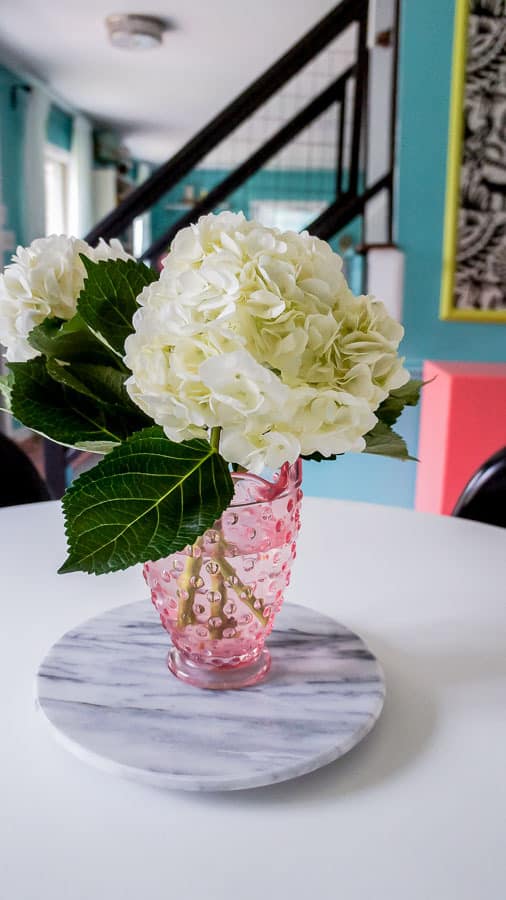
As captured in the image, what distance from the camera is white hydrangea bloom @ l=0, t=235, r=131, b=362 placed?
60 centimetres

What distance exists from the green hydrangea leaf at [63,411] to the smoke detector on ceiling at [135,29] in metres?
5.05

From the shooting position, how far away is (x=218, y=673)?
0.62m

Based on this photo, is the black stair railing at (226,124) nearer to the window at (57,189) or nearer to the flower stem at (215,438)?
the flower stem at (215,438)

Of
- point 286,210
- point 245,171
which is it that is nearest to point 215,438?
point 245,171

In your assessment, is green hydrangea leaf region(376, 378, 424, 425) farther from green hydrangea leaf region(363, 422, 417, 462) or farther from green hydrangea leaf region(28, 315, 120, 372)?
green hydrangea leaf region(28, 315, 120, 372)

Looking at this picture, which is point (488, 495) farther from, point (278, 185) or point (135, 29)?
point (278, 185)

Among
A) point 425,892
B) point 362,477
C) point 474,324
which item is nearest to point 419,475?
point 362,477

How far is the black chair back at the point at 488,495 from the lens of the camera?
1153 mm

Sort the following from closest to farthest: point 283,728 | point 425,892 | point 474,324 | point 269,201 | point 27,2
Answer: point 425,892 → point 283,728 → point 474,324 → point 27,2 → point 269,201

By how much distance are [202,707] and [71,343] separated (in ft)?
0.95

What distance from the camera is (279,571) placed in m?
0.61

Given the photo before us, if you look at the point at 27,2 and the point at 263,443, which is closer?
the point at 263,443

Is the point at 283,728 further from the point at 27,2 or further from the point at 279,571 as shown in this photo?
the point at 27,2

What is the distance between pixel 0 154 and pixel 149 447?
5828 mm
